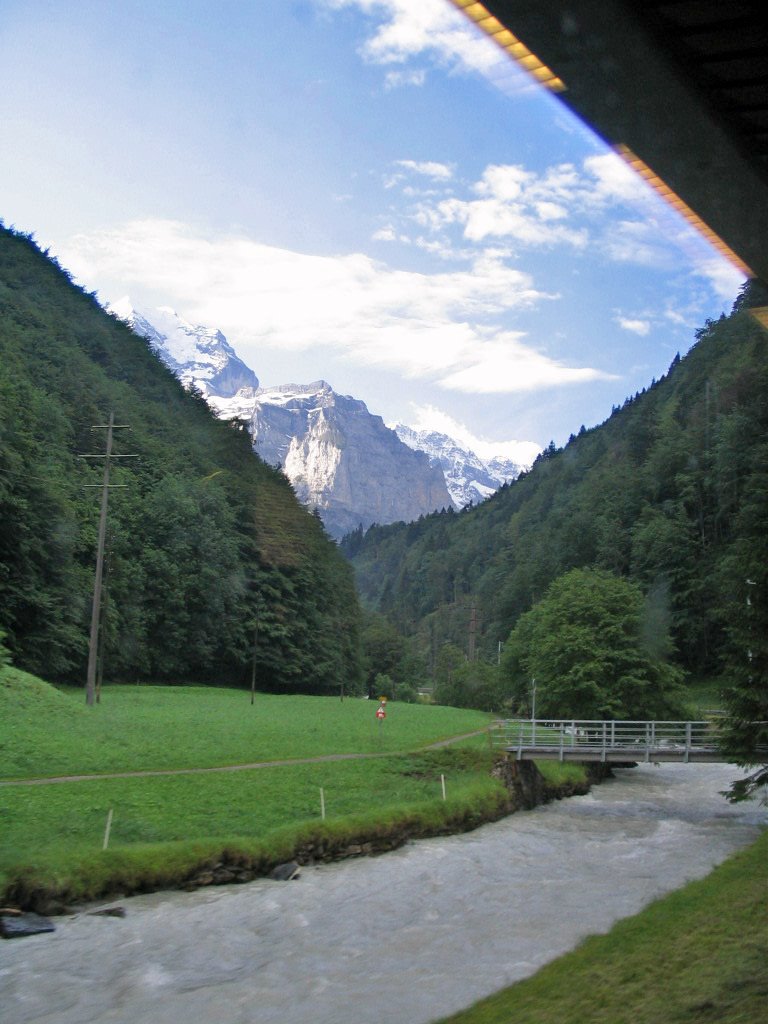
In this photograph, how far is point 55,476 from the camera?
4975cm

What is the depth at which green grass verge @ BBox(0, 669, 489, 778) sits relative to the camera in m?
26.8

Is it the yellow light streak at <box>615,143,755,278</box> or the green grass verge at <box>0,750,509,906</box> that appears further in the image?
the green grass verge at <box>0,750,509,906</box>

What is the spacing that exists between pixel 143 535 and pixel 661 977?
5306 cm

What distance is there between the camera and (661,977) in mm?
10203

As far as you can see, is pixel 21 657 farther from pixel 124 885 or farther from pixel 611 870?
pixel 611 870

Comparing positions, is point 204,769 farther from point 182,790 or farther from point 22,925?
point 22,925

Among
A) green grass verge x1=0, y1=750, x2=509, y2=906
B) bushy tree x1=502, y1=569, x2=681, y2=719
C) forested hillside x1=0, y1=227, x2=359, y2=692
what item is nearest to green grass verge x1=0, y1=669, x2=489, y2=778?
green grass verge x1=0, y1=750, x2=509, y2=906

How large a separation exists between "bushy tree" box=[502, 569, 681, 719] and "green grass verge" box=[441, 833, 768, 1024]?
31294 mm

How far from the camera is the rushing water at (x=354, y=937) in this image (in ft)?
41.1

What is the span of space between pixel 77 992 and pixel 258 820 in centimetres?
1054

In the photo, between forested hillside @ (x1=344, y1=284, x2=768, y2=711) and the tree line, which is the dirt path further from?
forested hillside @ (x1=344, y1=284, x2=768, y2=711)

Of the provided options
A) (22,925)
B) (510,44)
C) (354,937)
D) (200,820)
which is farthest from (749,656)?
(510,44)

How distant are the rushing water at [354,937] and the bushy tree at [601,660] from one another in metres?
20.0

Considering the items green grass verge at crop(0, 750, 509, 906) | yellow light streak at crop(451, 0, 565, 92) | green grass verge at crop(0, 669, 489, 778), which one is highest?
yellow light streak at crop(451, 0, 565, 92)
